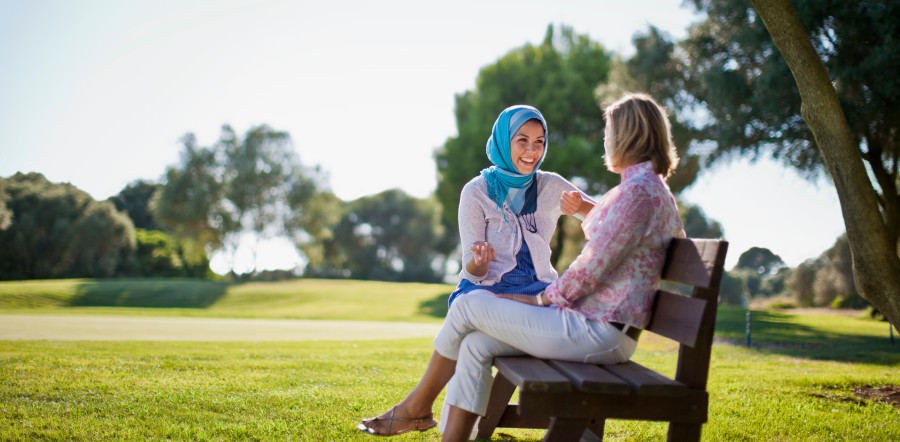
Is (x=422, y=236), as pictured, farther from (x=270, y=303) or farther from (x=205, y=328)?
(x=205, y=328)

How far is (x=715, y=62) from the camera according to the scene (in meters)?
15.4

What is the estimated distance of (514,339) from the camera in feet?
10.5

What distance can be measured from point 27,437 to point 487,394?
2.64 meters

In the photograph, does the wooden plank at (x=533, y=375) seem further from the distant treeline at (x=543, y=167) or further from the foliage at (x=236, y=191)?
the foliage at (x=236, y=191)

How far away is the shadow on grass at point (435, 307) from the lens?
26.7m

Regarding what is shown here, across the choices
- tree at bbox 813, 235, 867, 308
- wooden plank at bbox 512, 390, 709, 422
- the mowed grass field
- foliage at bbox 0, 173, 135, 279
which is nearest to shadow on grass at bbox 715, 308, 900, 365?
the mowed grass field

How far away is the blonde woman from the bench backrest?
0.24ft

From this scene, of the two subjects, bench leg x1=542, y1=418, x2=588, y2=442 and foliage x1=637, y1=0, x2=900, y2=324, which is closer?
bench leg x1=542, y1=418, x2=588, y2=442

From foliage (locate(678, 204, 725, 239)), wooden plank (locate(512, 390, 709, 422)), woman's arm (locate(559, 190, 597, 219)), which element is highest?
foliage (locate(678, 204, 725, 239))

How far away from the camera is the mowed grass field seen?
14.5 feet

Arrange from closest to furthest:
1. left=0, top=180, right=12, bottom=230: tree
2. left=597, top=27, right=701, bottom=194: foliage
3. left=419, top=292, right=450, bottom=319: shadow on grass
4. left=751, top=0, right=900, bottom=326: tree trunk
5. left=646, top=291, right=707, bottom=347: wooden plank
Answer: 1. left=646, top=291, right=707, bottom=347: wooden plank
2. left=751, top=0, right=900, bottom=326: tree trunk
3. left=0, top=180, right=12, bottom=230: tree
4. left=597, top=27, right=701, bottom=194: foliage
5. left=419, top=292, right=450, bottom=319: shadow on grass

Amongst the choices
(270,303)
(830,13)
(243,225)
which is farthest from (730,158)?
(243,225)

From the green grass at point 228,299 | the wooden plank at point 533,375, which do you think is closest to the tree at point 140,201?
the green grass at point 228,299

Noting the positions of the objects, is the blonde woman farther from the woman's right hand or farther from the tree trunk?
the tree trunk
